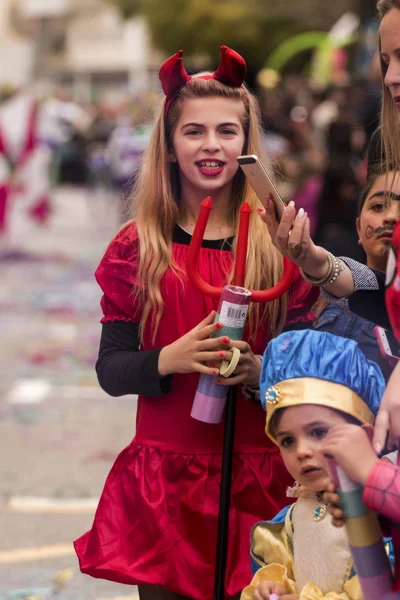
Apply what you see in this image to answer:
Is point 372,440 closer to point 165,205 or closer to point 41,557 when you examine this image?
point 165,205

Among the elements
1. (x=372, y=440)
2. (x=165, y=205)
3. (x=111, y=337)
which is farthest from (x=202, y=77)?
(x=372, y=440)

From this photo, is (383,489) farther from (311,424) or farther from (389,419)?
(311,424)

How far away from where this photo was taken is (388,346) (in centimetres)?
251

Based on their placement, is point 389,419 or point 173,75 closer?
point 389,419

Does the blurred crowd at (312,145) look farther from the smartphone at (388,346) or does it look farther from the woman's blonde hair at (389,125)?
the smartphone at (388,346)

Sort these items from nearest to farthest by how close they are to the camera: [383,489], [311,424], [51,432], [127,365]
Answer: [383,489], [311,424], [127,365], [51,432]

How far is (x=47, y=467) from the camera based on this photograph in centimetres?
589

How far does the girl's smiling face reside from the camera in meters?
2.86

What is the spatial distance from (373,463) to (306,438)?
36 centimetres

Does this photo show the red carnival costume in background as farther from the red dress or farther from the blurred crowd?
the red dress

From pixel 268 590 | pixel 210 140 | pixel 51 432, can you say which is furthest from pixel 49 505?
pixel 268 590

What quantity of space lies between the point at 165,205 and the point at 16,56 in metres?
75.0

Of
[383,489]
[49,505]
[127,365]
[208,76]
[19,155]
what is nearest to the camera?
[383,489]

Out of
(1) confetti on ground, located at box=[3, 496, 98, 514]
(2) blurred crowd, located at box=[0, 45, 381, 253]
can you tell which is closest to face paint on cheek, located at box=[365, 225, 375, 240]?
(2) blurred crowd, located at box=[0, 45, 381, 253]
